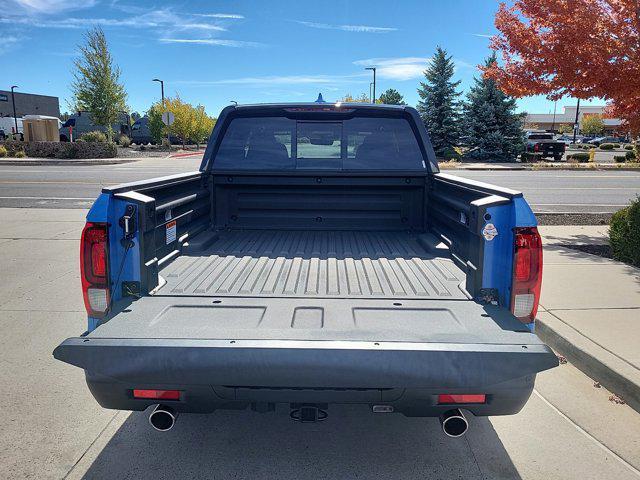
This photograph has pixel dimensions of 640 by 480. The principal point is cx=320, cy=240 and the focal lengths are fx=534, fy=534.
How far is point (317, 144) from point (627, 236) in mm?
5136

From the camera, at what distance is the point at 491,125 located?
31.3 meters

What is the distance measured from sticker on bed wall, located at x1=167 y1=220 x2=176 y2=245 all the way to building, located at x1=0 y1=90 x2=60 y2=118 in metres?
94.8

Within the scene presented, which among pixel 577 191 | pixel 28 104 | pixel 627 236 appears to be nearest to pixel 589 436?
pixel 627 236

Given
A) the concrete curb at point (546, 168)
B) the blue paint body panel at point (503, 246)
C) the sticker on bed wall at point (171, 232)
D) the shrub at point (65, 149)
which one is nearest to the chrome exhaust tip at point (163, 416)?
the sticker on bed wall at point (171, 232)

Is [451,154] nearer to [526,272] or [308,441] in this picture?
[526,272]

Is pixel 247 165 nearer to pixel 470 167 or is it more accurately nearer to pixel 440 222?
pixel 440 222

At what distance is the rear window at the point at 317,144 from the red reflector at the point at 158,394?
2546 millimetres

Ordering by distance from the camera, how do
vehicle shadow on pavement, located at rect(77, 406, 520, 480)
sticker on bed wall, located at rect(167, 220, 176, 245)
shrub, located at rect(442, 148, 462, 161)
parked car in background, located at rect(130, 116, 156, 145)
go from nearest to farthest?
vehicle shadow on pavement, located at rect(77, 406, 520, 480) → sticker on bed wall, located at rect(167, 220, 176, 245) → shrub, located at rect(442, 148, 462, 161) → parked car in background, located at rect(130, 116, 156, 145)

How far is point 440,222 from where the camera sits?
14.0 feet

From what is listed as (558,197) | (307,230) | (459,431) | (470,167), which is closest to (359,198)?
(307,230)

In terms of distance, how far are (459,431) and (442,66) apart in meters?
32.4

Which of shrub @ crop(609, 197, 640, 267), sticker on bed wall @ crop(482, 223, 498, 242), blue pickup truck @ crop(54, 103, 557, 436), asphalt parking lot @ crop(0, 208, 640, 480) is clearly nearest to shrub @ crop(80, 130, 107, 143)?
shrub @ crop(609, 197, 640, 267)

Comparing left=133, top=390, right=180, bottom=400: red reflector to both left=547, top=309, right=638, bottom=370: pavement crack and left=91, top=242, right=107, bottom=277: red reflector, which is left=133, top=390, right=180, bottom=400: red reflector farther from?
left=547, top=309, right=638, bottom=370: pavement crack

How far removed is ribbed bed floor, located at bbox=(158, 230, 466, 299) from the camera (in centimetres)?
322
